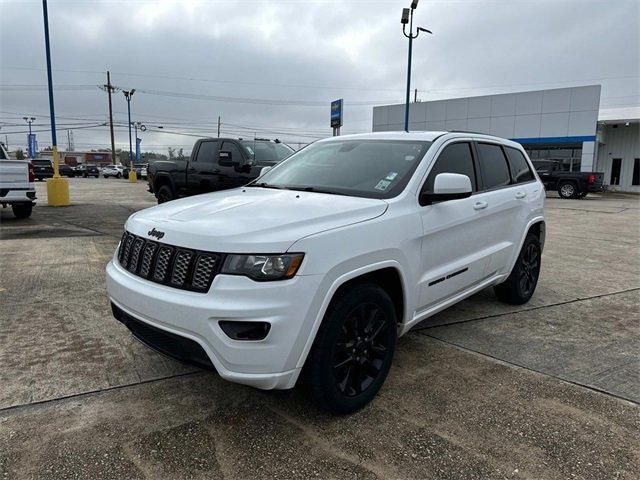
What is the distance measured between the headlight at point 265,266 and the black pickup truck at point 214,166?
685cm

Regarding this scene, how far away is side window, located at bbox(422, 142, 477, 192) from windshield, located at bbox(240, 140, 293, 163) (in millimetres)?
6587

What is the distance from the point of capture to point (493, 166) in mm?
4520

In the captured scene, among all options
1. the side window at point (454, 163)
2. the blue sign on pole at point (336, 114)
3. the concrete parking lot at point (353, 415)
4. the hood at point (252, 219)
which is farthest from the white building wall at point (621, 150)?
the hood at point (252, 219)

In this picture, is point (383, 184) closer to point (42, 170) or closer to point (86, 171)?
point (42, 170)

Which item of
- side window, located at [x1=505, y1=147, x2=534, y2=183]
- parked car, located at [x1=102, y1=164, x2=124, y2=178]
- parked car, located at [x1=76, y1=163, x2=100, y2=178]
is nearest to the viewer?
side window, located at [x1=505, y1=147, x2=534, y2=183]

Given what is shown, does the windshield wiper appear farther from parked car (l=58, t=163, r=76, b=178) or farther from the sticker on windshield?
parked car (l=58, t=163, r=76, b=178)

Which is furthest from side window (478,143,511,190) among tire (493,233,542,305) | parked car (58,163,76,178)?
parked car (58,163,76,178)

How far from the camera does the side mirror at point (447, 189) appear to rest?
319 centimetres

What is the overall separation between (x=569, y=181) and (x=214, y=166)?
63.2 ft

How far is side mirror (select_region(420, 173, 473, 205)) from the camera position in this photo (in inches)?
125

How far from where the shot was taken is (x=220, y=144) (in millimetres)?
10875

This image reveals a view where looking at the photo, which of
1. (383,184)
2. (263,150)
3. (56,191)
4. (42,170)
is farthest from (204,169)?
(42,170)

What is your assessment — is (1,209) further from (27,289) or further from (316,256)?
(316,256)

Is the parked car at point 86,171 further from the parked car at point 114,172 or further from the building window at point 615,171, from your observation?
the building window at point 615,171
